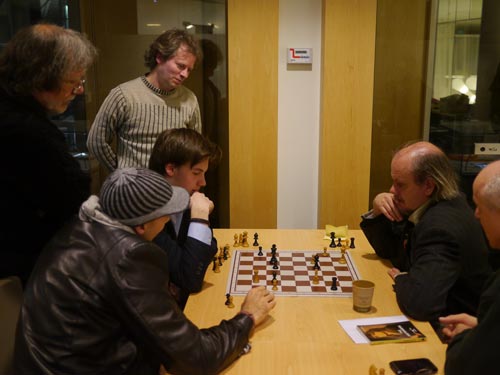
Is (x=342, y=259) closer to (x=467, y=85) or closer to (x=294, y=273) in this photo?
(x=294, y=273)

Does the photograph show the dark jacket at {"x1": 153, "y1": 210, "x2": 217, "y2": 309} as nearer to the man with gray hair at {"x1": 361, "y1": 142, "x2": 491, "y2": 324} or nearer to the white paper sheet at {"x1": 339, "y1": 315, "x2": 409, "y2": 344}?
the white paper sheet at {"x1": 339, "y1": 315, "x2": 409, "y2": 344}

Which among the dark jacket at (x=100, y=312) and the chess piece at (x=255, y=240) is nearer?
the dark jacket at (x=100, y=312)

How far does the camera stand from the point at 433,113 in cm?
406

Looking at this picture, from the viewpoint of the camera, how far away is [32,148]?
1.68 m

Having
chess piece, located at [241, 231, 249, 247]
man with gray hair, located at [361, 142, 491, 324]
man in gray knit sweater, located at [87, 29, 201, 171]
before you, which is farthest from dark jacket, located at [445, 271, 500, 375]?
man in gray knit sweater, located at [87, 29, 201, 171]

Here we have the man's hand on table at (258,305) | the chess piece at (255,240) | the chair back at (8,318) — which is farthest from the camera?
the chess piece at (255,240)

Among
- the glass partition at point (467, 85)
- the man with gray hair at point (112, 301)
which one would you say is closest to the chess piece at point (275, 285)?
the man with gray hair at point (112, 301)

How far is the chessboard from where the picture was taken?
200cm

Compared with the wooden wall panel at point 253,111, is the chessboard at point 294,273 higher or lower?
lower

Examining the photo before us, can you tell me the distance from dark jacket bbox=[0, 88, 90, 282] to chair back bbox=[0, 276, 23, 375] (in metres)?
0.14

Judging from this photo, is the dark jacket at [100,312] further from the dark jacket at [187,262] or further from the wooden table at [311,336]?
the dark jacket at [187,262]

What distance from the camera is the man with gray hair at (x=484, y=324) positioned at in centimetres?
121

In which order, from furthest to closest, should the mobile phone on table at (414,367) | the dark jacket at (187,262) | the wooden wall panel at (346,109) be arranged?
the wooden wall panel at (346,109) < the dark jacket at (187,262) < the mobile phone on table at (414,367)

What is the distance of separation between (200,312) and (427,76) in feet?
9.83
